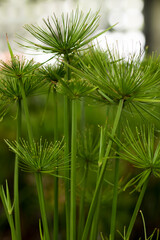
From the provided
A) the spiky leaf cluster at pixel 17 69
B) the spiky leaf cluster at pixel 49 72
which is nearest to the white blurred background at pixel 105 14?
the spiky leaf cluster at pixel 49 72

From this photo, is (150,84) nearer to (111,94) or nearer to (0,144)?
(111,94)

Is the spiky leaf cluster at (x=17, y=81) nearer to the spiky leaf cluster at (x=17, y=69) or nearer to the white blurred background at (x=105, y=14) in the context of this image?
the spiky leaf cluster at (x=17, y=69)

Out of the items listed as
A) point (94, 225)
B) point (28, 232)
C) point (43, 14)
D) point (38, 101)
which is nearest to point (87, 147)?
point (94, 225)

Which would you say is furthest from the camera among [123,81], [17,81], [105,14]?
[105,14]

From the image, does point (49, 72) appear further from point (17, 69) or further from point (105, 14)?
point (105, 14)

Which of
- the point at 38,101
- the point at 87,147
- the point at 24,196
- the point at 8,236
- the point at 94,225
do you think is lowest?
the point at 8,236

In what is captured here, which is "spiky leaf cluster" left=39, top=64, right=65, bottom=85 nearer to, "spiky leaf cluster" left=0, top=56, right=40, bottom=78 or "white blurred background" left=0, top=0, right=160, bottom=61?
"spiky leaf cluster" left=0, top=56, right=40, bottom=78

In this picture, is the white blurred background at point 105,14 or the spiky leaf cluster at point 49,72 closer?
the spiky leaf cluster at point 49,72

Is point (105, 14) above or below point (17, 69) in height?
above

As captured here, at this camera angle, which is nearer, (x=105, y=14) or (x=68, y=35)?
(x=68, y=35)

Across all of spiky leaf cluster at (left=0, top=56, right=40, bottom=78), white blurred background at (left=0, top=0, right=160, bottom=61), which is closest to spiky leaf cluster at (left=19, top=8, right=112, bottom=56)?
spiky leaf cluster at (left=0, top=56, right=40, bottom=78)

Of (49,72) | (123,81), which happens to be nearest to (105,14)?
(49,72)
